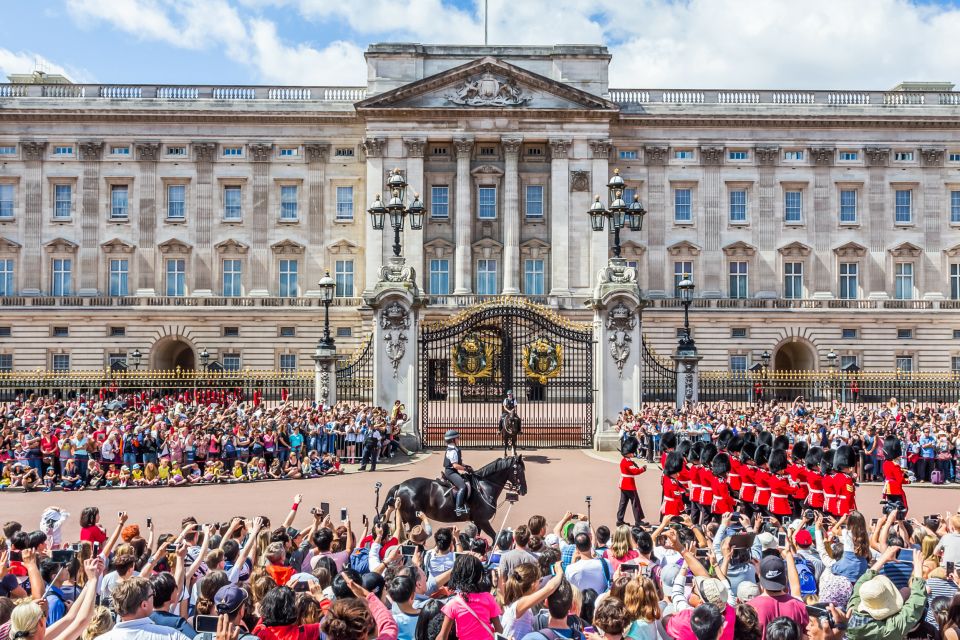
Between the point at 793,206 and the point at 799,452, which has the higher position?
the point at 793,206

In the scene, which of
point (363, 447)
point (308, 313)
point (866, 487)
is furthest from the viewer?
point (308, 313)

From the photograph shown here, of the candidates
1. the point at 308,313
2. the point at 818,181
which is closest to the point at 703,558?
the point at 308,313

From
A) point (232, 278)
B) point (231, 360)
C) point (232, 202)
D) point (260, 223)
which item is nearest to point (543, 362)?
point (231, 360)

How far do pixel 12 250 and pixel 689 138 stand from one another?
40154mm

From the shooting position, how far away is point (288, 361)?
47.2 m

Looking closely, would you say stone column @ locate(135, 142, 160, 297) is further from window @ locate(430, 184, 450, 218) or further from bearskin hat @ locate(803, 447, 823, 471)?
bearskin hat @ locate(803, 447, 823, 471)

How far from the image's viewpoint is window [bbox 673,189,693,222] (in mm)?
48562

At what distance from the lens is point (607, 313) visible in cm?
2470

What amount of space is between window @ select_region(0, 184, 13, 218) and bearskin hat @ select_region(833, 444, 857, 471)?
48.6m

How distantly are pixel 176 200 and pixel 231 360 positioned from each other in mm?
10023

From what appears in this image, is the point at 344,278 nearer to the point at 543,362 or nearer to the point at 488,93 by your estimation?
the point at 488,93

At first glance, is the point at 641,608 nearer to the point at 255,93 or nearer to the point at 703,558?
the point at 703,558

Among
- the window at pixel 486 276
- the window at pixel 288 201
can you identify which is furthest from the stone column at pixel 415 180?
the window at pixel 288 201

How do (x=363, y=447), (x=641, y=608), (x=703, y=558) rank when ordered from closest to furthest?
(x=641, y=608), (x=703, y=558), (x=363, y=447)
